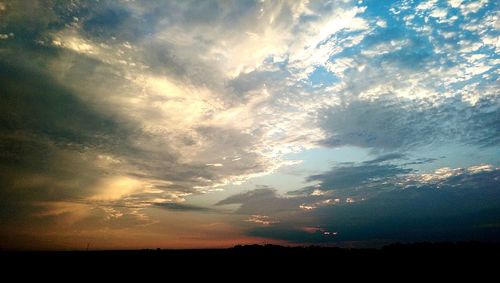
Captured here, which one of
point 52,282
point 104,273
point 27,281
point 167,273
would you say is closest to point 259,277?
point 167,273

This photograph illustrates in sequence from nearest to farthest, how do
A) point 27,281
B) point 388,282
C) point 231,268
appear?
point 388,282
point 27,281
point 231,268

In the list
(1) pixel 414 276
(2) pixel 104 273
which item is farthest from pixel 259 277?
(2) pixel 104 273

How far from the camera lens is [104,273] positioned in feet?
94.1

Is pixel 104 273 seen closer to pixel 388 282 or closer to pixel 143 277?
pixel 143 277

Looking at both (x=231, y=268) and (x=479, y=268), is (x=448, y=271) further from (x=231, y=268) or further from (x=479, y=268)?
(x=231, y=268)

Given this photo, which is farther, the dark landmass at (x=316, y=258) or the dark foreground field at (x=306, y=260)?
the dark landmass at (x=316, y=258)

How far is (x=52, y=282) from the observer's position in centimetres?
2456

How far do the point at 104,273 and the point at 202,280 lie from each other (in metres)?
11.9

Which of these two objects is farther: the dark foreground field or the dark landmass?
the dark landmass

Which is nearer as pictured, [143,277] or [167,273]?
[143,277]

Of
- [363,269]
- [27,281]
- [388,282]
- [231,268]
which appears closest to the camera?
[388,282]

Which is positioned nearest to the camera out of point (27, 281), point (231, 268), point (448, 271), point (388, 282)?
point (388, 282)

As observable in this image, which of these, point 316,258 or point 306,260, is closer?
point 306,260

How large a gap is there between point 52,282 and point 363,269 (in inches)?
1196
